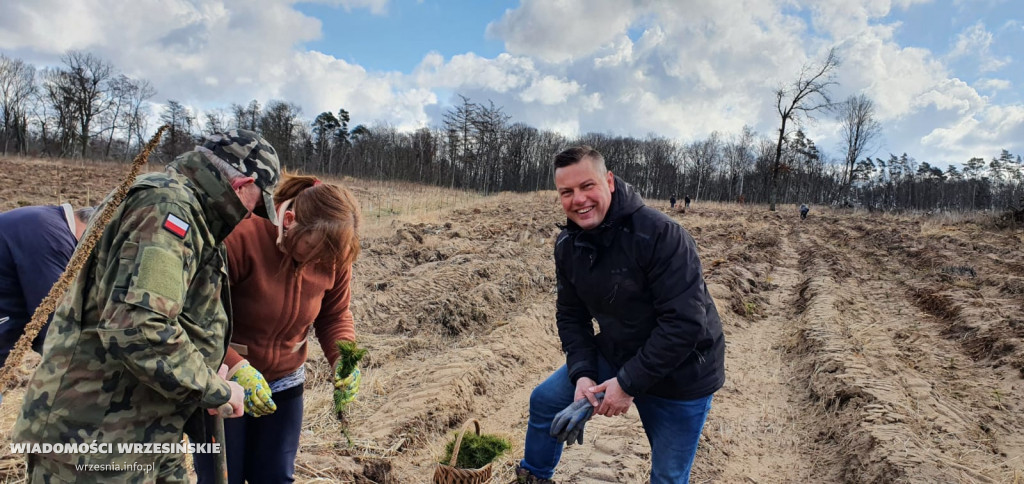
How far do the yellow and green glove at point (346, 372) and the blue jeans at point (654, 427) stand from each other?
3.04 ft

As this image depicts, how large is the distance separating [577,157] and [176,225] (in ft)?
5.25

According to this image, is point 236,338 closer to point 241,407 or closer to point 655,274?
point 241,407

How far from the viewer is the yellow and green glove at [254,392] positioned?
6.35ft

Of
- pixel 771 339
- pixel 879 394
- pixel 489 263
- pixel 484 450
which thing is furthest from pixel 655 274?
pixel 489 263

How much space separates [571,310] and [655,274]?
0.60 meters

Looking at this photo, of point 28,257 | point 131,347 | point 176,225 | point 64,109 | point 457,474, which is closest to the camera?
point 131,347

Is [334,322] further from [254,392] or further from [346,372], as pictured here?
[254,392]

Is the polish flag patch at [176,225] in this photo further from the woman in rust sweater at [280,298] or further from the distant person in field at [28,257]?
the distant person in field at [28,257]

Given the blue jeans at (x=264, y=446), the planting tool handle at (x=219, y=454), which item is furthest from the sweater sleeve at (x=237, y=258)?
the blue jeans at (x=264, y=446)

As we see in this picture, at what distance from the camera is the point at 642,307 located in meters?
2.49

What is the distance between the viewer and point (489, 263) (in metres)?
10.3

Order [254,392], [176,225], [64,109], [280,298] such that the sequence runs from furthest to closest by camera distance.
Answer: [64,109] → [280,298] → [254,392] → [176,225]

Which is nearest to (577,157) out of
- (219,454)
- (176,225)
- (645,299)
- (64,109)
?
(645,299)

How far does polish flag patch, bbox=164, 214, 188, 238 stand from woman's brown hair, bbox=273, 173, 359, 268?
0.56 m
